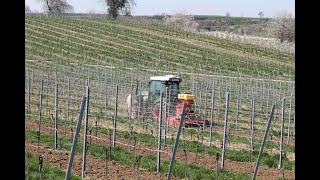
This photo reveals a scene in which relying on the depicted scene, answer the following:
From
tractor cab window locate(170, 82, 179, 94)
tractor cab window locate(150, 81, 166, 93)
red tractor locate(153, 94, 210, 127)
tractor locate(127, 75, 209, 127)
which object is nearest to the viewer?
red tractor locate(153, 94, 210, 127)

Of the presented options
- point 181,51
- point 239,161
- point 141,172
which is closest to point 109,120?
point 239,161

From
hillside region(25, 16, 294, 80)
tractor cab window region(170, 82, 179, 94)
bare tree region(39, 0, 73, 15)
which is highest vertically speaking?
bare tree region(39, 0, 73, 15)

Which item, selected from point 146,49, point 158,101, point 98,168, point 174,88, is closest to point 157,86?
point 174,88

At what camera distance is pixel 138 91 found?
20.8 meters

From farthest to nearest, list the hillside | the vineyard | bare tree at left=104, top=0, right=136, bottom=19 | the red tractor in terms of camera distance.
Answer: bare tree at left=104, top=0, right=136, bottom=19 < the hillside < the red tractor < the vineyard

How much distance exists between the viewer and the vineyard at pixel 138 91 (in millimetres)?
9445

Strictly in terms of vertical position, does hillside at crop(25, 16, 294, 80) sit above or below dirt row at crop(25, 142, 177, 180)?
Result: above

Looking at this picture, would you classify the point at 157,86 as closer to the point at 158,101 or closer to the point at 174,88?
the point at 174,88

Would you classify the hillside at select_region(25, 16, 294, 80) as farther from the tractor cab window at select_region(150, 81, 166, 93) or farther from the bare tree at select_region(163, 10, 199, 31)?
the bare tree at select_region(163, 10, 199, 31)

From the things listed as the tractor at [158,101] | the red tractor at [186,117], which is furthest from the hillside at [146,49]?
the red tractor at [186,117]

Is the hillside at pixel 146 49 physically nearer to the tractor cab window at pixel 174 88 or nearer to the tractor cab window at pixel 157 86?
the tractor cab window at pixel 157 86

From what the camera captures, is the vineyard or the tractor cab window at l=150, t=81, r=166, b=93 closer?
the vineyard

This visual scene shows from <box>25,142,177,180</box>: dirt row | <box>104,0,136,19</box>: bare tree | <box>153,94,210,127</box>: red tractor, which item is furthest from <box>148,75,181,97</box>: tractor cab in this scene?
<box>104,0,136,19</box>: bare tree

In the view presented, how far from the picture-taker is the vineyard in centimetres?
945
